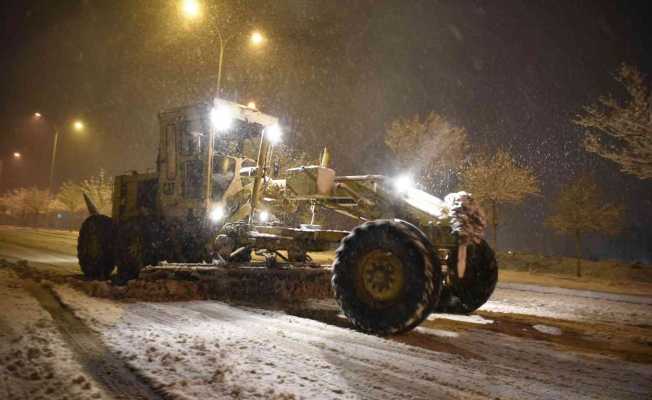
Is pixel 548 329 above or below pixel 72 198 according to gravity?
below

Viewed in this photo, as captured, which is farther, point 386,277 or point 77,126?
point 77,126

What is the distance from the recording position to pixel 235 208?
8.45 m

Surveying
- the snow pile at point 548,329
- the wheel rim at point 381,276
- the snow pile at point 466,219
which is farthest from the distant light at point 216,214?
the snow pile at point 548,329

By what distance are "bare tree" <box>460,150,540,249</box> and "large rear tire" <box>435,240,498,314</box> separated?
1989 centimetres

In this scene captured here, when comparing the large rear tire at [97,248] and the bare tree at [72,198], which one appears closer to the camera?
the large rear tire at [97,248]

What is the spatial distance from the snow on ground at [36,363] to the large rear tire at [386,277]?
9.67ft

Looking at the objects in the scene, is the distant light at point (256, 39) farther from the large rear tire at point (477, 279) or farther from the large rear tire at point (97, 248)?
the large rear tire at point (477, 279)

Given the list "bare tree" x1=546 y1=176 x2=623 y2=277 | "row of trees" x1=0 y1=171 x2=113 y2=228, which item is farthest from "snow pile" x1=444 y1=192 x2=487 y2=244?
"row of trees" x1=0 y1=171 x2=113 y2=228

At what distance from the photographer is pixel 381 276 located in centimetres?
539

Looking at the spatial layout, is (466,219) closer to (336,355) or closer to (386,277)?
(386,277)

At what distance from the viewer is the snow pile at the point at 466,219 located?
5.73 m

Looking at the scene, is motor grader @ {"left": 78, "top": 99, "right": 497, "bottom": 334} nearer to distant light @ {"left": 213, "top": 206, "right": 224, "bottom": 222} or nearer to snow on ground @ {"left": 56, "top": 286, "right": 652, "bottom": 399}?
distant light @ {"left": 213, "top": 206, "right": 224, "bottom": 222}

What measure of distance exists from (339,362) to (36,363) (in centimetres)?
266

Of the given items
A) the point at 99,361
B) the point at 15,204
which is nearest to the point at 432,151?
the point at 99,361
